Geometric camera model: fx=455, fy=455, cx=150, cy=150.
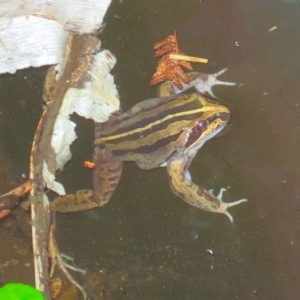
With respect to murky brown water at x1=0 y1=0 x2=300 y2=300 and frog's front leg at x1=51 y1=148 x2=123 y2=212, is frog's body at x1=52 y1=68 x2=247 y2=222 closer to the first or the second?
frog's front leg at x1=51 y1=148 x2=123 y2=212

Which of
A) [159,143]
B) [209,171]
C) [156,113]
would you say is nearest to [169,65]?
[156,113]

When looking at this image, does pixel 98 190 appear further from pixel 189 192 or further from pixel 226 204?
pixel 226 204

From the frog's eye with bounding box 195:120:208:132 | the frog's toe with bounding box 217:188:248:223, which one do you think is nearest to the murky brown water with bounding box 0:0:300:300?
the frog's toe with bounding box 217:188:248:223

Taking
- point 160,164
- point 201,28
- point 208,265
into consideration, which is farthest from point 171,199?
point 201,28

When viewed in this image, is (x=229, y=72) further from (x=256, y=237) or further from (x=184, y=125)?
(x=256, y=237)

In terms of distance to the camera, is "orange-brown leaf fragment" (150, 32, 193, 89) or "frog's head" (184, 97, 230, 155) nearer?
"frog's head" (184, 97, 230, 155)

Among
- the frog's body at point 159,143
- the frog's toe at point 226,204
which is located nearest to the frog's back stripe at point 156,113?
the frog's body at point 159,143
